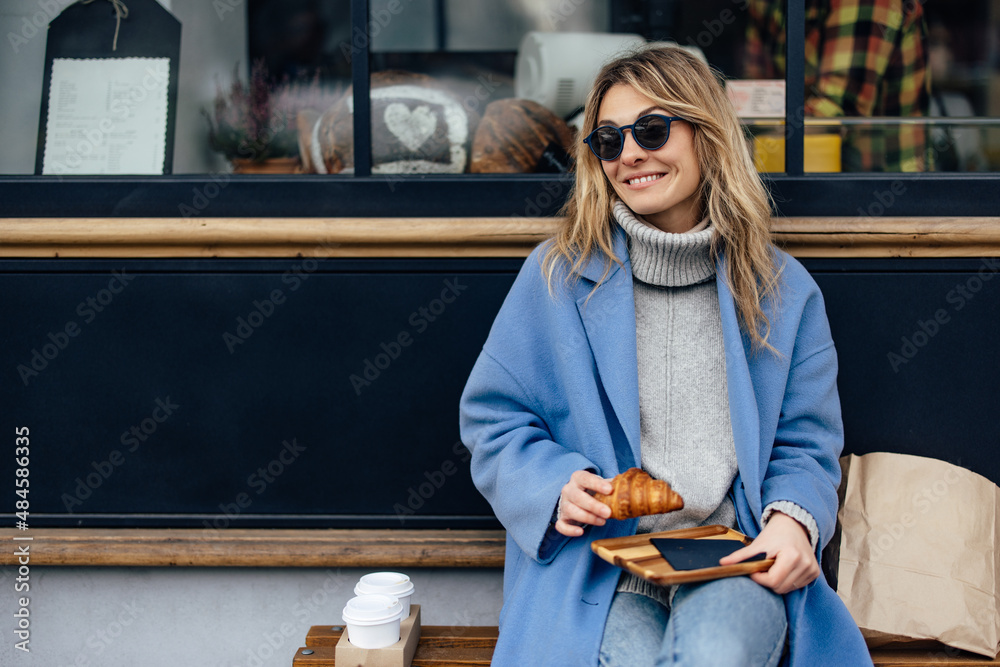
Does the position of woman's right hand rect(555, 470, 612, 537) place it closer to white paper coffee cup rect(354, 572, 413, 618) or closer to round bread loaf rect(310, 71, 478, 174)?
white paper coffee cup rect(354, 572, 413, 618)

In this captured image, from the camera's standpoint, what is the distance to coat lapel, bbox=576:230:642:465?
1.69m

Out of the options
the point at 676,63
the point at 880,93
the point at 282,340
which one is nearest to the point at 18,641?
the point at 282,340

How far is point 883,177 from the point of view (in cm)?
235

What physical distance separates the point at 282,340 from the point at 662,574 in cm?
144

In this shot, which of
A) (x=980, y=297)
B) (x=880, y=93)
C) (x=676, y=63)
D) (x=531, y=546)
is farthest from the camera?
(x=880, y=93)

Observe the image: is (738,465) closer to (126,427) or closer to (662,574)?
(662,574)

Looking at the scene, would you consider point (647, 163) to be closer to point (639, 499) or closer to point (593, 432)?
point (593, 432)

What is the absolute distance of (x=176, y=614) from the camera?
7.77 ft

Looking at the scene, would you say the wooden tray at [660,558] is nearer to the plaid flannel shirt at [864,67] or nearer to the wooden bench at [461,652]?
the wooden bench at [461,652]

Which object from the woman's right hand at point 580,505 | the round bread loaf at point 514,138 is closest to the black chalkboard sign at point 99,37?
the round bread loaf at point 514,138

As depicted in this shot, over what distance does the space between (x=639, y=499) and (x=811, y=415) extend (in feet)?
1.89

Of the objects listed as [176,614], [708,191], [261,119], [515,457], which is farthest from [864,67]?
[176,614]

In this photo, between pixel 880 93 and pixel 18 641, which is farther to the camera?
pixel 880 93

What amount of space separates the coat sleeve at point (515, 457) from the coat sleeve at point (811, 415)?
47cm
